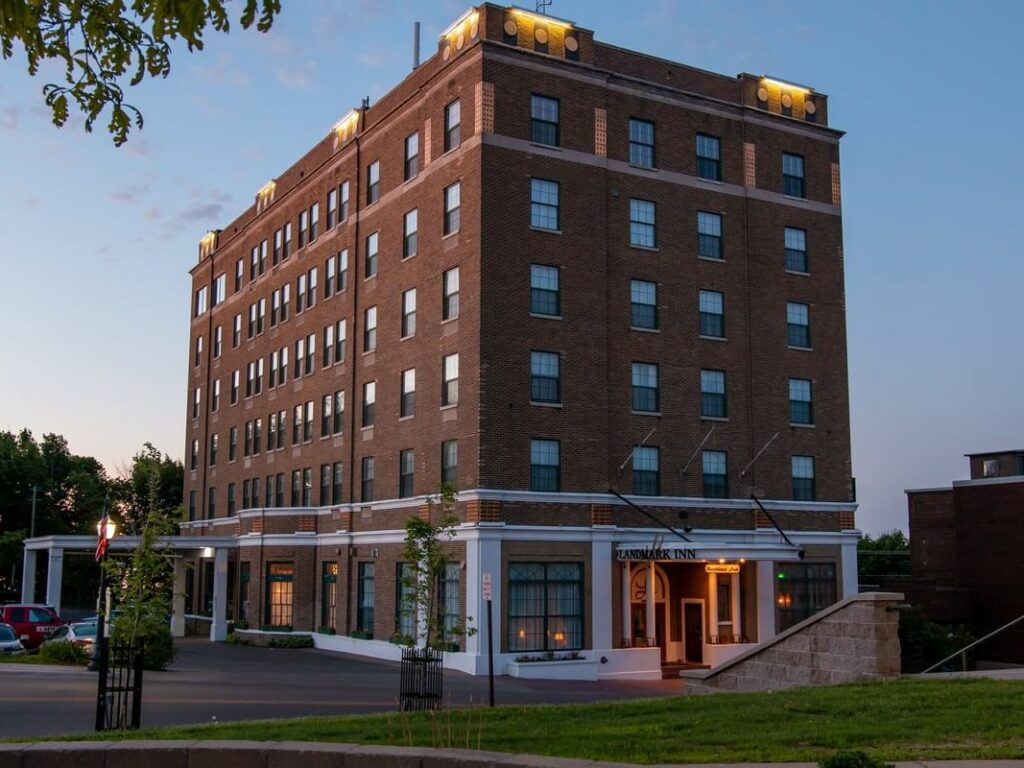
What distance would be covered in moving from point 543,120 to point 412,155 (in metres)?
6.40

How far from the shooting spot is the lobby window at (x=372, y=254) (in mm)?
47522

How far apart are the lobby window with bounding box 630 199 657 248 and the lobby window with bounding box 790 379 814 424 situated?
8304 mm

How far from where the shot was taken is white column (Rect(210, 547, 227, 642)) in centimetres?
5453

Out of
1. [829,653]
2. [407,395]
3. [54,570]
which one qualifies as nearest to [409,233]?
[407,395]

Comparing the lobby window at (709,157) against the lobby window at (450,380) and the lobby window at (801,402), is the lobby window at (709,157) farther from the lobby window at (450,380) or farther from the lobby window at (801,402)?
the lobby window at (450,380)

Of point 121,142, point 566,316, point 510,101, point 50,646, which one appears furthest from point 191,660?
point 121,142

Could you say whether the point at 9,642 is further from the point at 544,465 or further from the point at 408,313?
the point at 544,465

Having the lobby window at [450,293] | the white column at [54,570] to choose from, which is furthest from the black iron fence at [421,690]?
the white column at [54,570]

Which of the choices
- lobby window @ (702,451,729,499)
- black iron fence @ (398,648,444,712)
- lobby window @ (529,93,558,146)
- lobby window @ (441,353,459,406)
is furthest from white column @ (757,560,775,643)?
black iron fence @ (398,648,444,712)

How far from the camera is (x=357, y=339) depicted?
159ft

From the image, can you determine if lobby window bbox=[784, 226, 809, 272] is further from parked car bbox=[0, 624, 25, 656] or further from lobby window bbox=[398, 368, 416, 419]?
parked car bbox=[0, 624, 25, 656]

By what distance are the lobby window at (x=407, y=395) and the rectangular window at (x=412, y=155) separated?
24.8 feet

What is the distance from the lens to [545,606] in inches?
1515

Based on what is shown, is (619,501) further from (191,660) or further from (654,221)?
(191,660)
